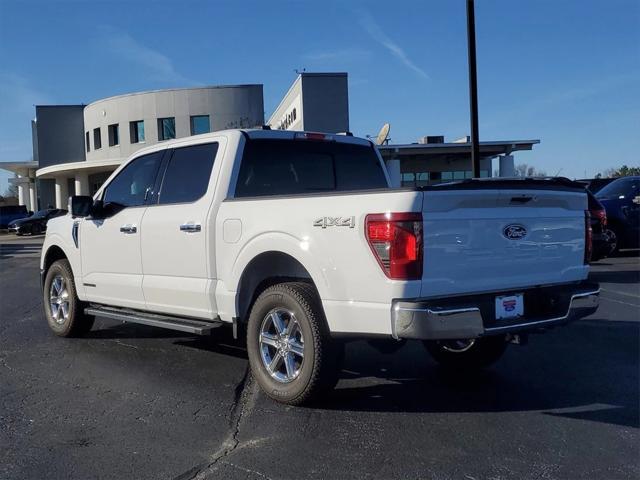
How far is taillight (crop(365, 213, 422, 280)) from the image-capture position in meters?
4.00

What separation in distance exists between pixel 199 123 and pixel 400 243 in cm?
4111

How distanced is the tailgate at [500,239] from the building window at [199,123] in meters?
40.0

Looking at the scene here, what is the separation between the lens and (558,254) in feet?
15.7

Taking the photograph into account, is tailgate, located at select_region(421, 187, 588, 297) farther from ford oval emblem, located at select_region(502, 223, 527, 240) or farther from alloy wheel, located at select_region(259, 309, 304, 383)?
alloy wheel, located at select_region(259, 309, 304, 383)

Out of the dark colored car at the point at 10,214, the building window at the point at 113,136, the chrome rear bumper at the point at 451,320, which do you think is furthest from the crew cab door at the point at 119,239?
the dark colored car at the point at 10,214

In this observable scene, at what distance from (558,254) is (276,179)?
8.16ft

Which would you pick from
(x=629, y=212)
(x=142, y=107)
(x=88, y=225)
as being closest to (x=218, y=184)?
(x=88, y=225)

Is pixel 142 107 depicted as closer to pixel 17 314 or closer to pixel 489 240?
pixel 17 314

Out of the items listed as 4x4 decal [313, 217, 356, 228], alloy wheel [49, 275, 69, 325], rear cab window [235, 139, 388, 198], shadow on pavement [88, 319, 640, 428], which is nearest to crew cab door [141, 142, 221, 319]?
rear cab window [235, 139, 388, 198]

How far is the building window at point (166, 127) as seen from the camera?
43822mm

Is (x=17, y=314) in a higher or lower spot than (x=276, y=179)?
lower

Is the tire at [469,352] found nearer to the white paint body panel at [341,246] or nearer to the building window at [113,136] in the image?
the white paint body panel at [341,246]

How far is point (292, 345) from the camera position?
479 centimetres

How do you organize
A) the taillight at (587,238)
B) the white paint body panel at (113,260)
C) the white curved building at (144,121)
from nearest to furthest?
1. the taillight at (587,238)
2. the white paint body panel at (113,260)
3. the white curved building at (144,121)
